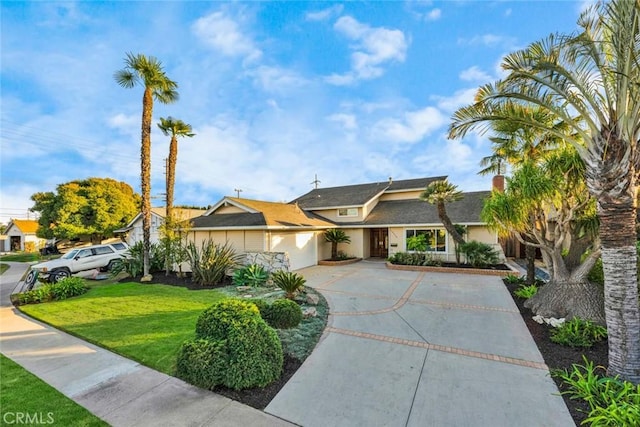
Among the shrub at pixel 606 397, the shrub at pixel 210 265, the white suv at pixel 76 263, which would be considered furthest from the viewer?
the white suv at pixel 76 263

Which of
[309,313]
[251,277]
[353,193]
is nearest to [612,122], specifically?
[309,313]

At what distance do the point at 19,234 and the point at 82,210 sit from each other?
25780mm

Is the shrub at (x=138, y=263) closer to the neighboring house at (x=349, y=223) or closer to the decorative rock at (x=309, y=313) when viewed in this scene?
the neighboring house at (x=349, y=223)

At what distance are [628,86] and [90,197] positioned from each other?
4247cm

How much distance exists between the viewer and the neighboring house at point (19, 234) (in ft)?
139

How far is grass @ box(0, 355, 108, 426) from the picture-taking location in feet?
11.7

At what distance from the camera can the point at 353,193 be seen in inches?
917

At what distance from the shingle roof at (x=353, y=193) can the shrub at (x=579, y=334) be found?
1455 cm

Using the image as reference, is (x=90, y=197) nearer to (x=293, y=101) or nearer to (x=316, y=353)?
(x=293, y=101)

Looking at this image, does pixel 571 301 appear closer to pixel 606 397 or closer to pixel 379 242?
pixel 606 397

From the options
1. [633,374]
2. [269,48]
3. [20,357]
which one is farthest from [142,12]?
[633,374]

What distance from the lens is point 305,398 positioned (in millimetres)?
4090

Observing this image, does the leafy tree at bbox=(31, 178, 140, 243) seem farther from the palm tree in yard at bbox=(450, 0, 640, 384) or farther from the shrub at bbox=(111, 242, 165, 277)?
the palm tree in yard at bbox=(450, 0, 640, 384)

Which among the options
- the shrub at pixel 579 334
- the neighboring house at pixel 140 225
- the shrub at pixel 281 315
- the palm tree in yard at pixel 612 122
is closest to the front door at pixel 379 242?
the shrub at pixel 579 334
